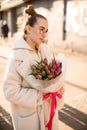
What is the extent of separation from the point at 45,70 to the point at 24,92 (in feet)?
0.82

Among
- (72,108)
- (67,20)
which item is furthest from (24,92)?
(67,20)

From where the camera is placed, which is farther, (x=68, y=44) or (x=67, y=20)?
(x=67, y=20)

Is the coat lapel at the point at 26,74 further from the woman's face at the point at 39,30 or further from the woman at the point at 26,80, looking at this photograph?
the woman's face at the point at 39,30

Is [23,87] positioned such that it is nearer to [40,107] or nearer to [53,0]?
[40,107]

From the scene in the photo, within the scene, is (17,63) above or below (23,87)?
above

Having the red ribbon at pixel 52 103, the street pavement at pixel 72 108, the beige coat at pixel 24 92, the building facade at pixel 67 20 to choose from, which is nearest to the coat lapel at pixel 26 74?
the beige coat at pixel 24 92

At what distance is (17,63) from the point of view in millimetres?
2297

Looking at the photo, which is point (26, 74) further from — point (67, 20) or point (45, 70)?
point (67, 20)

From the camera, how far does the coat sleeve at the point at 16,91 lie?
2.27m

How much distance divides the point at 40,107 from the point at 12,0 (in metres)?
21.1

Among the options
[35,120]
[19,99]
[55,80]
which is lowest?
[35,120]

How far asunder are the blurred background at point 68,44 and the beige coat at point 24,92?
28 cm

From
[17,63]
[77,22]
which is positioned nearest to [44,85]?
[17,63]

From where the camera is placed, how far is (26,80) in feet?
7.63
